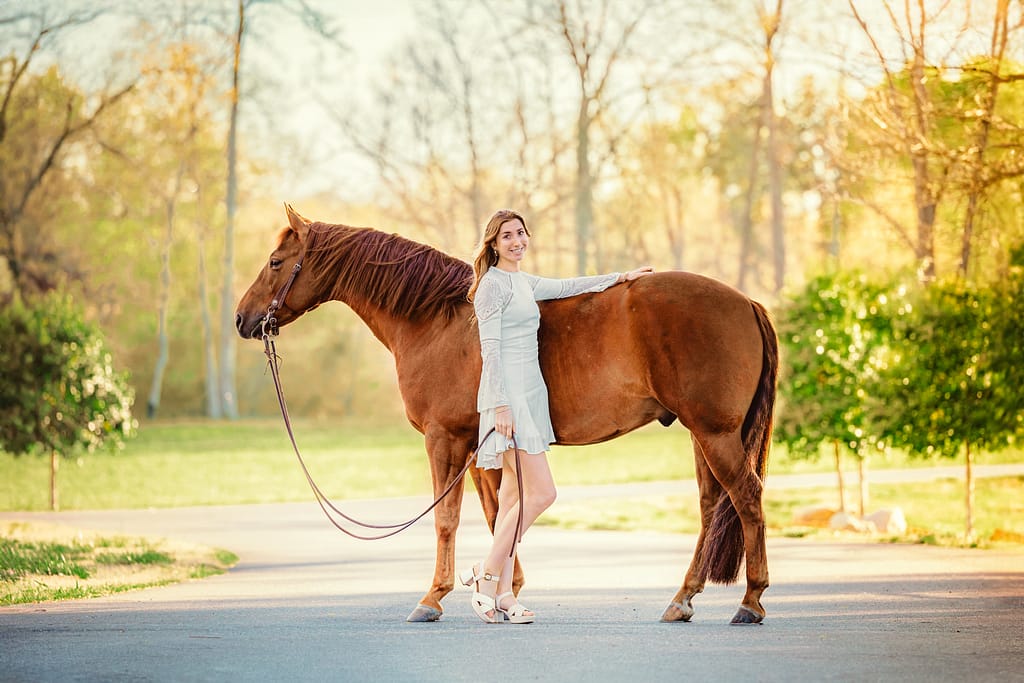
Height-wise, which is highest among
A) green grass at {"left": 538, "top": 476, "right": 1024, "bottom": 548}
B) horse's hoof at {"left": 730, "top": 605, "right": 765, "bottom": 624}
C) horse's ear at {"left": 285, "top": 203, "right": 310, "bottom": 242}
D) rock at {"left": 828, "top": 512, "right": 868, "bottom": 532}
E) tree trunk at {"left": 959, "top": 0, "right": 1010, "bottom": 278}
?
tree trunk at {"left": 959, "top": 0, "right": 1010, "bottom": 278}

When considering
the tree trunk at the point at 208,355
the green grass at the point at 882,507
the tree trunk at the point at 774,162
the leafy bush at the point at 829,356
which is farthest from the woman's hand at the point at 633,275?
the tree trunk at the point at 208,355

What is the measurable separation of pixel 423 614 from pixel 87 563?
179 inches

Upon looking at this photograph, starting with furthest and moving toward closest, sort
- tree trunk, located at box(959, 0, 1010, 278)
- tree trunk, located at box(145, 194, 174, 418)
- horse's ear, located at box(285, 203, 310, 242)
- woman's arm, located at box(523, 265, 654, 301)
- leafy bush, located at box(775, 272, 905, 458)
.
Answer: tree trunk, located at box(145, 194, 174, 418)
leafy bush, located at box(775, 272, 905, 458)
tree trunk, located at box(959, 0, 1010, 278)
horse's ear, located at box(285, 203, 310, 242)
woman's arm, located at box(523, 265, 654, 301)

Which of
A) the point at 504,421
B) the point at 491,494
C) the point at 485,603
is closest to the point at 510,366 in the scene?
the point at 504,421

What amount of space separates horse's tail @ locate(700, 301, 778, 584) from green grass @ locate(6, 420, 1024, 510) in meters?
11.3

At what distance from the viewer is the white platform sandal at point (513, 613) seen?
638cm

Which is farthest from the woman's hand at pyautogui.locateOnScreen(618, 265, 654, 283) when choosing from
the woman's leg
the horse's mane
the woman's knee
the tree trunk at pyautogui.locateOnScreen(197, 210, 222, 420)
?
the tree trunk at pyautogui.locateOnScreen(197, 210, 222, 420)

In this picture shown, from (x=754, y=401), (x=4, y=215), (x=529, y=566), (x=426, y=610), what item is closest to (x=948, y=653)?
(x=754, y=401)

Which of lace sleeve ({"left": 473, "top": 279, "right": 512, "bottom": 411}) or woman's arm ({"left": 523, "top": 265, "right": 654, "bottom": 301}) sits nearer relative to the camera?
lace sleeve ({"left": 473, "top": 279, "right": 512, "bottom": 411})

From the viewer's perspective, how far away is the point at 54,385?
1736 centimetres

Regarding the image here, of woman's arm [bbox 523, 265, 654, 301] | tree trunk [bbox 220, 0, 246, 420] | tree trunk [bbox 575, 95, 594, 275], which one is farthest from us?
tree trunk [bbox 220, 0, 246, 420]

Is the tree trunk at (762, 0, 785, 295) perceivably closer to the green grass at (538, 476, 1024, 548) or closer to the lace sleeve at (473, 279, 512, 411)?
the green grass at (538, 476, 1024, 548)

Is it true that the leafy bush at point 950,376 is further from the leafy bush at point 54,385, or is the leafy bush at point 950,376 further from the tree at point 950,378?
the leafy bush at point 54,385

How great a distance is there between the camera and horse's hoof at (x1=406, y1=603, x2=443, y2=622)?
6.50 metres
